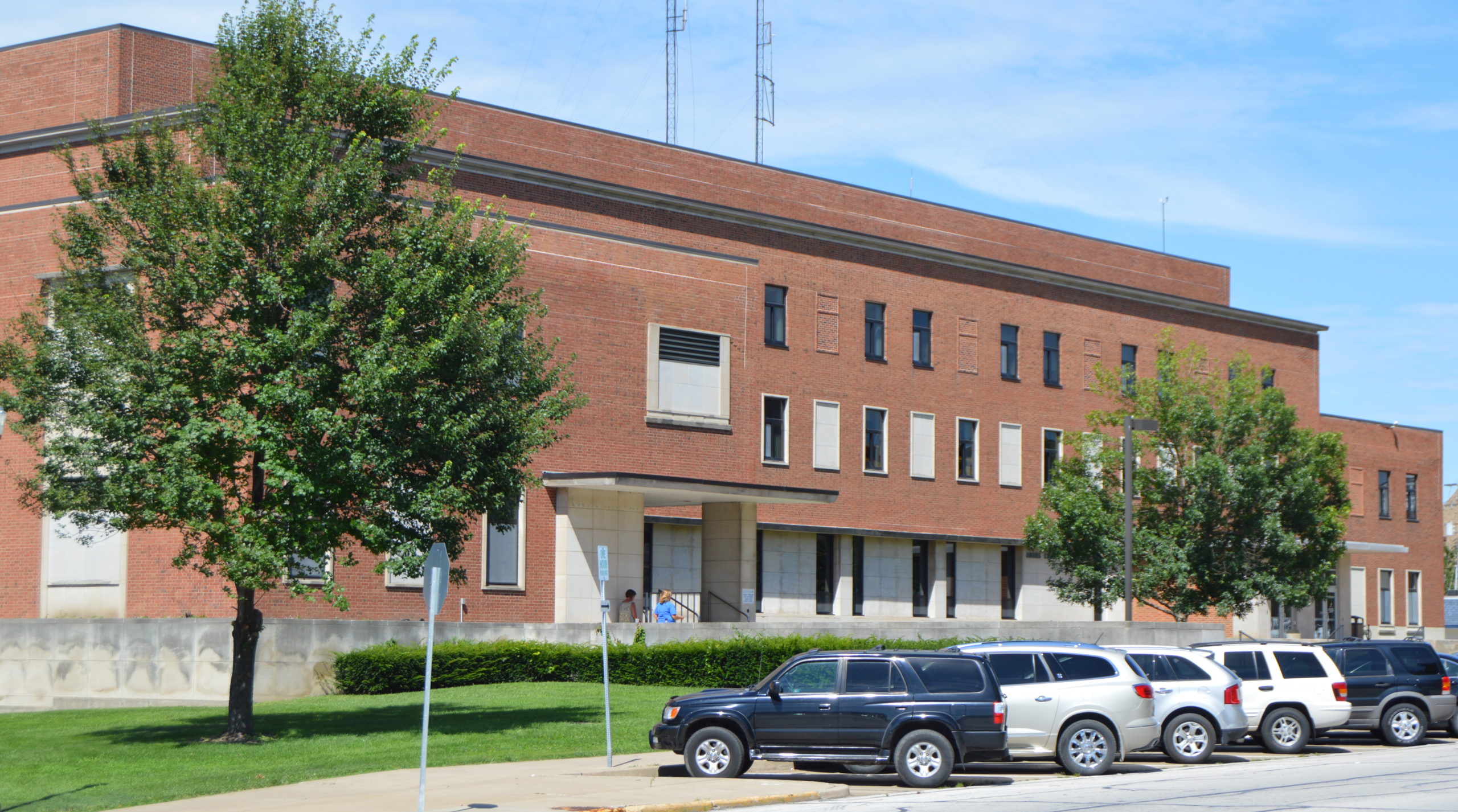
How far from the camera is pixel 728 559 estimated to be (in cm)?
3894

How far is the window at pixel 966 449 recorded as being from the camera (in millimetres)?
51188

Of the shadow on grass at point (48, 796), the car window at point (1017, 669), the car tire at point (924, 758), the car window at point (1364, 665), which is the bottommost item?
the shadow on grass at point (48, 796)

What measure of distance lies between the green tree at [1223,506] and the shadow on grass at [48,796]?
27.9 metres

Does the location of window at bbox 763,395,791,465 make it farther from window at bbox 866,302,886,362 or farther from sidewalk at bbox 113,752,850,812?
sidewalk at bbox 113,752,850,812

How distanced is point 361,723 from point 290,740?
210 cm

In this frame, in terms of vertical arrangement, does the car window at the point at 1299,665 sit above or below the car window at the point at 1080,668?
below

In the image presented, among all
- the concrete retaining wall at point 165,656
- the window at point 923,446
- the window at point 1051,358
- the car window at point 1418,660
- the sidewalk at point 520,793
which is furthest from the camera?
the window at point 1051,358

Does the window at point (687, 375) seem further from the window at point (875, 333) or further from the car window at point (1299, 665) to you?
the car window at point (1299, 665)

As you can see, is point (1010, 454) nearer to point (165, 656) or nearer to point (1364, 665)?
point (1364, 665)

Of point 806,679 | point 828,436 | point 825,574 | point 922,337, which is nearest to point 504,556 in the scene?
point 825,574

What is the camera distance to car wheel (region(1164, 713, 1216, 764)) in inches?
861

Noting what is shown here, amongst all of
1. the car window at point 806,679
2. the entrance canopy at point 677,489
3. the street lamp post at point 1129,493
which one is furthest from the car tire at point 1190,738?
the entrance canopy at point 677,489

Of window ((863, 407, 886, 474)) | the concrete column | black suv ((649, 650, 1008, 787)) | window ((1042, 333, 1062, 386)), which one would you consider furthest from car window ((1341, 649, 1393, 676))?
window ((1042, 333, 1062, 386))

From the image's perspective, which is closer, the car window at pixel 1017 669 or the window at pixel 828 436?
the car window at pixel 1017 669
